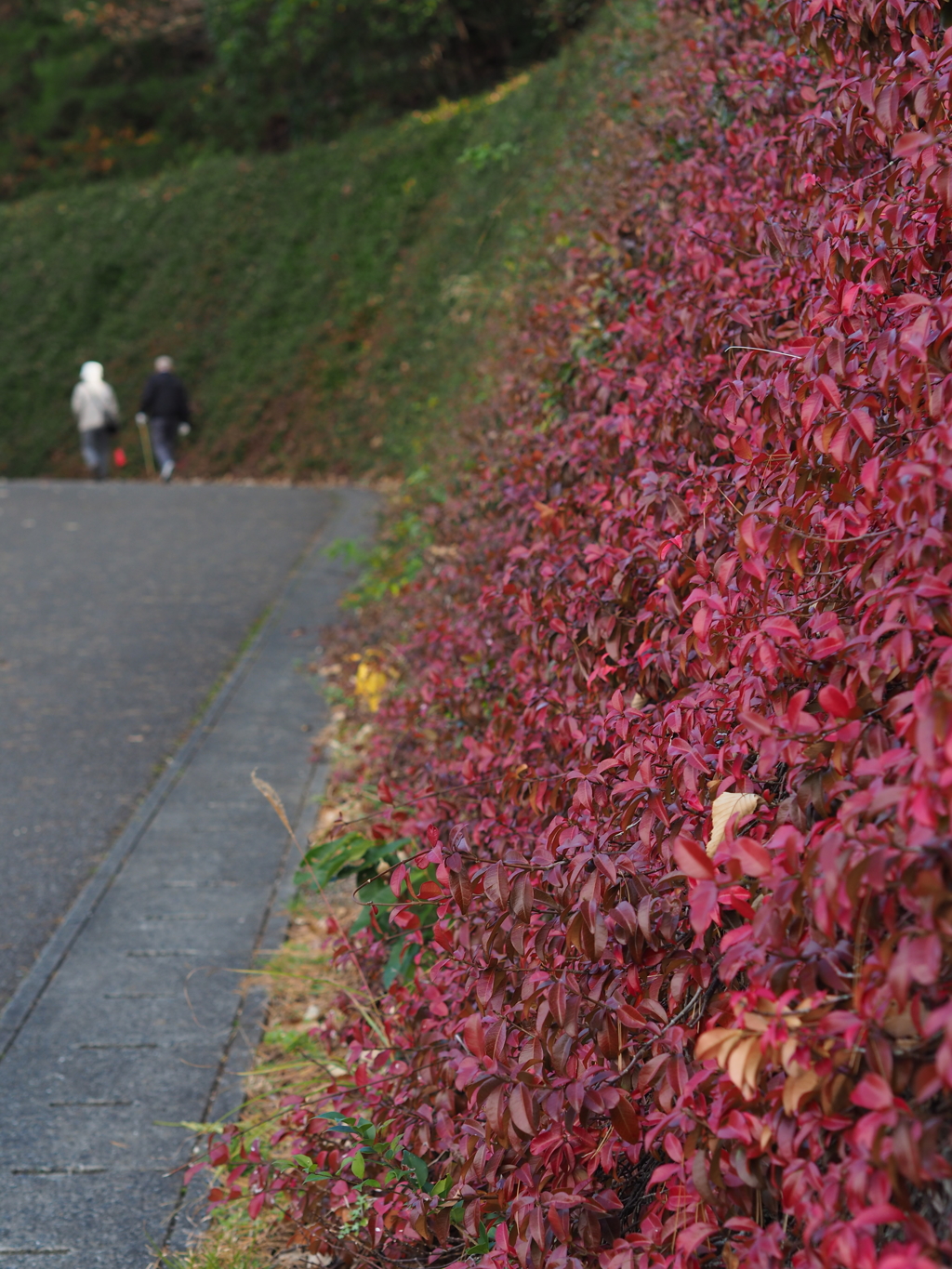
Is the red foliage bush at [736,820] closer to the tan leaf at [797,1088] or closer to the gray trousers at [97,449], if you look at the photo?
the tan leaf at [797,1088]

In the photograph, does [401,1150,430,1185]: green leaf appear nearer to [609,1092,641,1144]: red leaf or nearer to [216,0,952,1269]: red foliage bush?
[216,0,952,1269]: red foliage bush

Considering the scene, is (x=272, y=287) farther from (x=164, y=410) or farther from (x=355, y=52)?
(x=355, y=52)

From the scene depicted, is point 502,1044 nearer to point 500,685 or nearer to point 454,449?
point 500,685

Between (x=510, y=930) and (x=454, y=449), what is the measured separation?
643 cm

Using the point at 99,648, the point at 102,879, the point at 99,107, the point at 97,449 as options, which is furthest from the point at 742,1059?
the point at 99,107

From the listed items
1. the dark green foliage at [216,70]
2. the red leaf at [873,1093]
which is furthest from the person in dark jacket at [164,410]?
the red leaf at [873,1093]

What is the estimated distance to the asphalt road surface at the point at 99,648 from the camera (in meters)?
4.88

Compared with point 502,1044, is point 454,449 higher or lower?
lower

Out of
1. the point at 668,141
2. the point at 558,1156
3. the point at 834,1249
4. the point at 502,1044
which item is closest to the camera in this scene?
the point at 834,1249

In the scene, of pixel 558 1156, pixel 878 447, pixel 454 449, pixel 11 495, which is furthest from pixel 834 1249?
pixel 11 495

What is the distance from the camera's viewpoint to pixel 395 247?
19.3 meters

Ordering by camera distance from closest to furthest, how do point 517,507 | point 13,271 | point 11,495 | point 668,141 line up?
point 517,507 < point 668,141 < point 11,495 < point 13,271

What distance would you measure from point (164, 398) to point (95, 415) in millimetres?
1163

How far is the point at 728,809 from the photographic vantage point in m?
1.67
